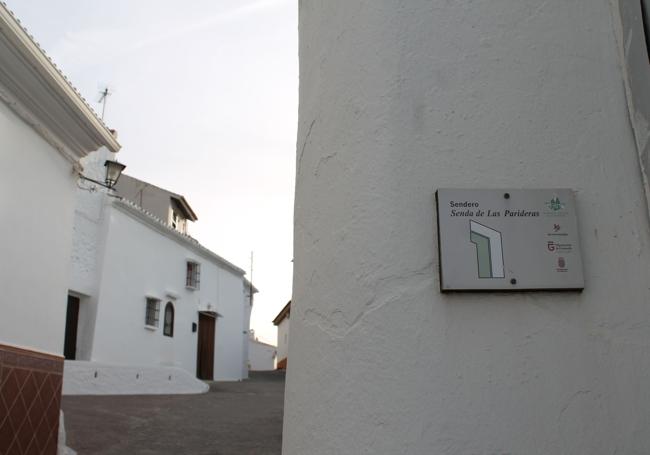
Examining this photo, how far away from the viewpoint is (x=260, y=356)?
33.2 m

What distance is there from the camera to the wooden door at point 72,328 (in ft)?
45.9

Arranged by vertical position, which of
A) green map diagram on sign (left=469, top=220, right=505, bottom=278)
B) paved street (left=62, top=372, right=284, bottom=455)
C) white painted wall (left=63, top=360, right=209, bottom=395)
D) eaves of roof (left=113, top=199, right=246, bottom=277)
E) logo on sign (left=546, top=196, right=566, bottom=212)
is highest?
eaves of roof (left=113, top=199, right=246, bottom=277)

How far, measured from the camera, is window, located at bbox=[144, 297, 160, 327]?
17047 millimetres

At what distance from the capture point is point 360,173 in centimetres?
181

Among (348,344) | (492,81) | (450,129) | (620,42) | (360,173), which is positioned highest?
(620,42)

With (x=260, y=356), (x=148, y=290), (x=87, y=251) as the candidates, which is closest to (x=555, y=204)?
(x=87, y=251)

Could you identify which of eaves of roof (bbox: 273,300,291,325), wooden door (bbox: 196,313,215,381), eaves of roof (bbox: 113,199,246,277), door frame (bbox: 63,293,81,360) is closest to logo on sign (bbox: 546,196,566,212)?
door frame (bbox: 63,293,81,360)

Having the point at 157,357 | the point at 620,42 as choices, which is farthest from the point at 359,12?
the point at 157,357

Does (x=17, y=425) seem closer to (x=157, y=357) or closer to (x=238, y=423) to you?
(x=238, y=423)

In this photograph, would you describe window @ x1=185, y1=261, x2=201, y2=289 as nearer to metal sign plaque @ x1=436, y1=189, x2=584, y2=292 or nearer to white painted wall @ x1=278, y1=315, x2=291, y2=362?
white painted wall @ x1=278, y1=315, x2=291, y2=362

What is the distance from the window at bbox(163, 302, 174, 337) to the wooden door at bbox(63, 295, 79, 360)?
12.3ft

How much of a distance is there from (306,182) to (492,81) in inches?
25.1

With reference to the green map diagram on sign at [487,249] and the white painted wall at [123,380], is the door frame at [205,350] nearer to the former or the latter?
the white painted wall at [123,380]

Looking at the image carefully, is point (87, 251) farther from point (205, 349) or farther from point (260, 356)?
point (260, 356)
